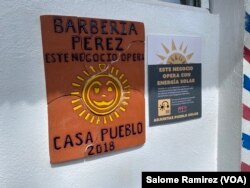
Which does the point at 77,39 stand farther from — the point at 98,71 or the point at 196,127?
the point at 196,127

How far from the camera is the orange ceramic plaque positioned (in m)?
0.84

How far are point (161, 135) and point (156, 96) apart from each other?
0.56 feet

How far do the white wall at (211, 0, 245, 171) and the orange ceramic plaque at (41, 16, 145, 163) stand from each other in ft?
1.48

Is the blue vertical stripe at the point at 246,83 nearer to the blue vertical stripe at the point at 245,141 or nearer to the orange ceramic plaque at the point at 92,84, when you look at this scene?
the blue vertical stripe at the point at 245,141

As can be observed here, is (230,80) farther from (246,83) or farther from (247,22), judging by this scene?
(247,22)

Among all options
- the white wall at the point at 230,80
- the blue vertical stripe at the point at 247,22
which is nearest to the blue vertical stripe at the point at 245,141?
the white wall at the point at 230,80

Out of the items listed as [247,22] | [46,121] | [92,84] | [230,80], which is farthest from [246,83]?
[46,121]

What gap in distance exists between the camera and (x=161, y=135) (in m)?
1.09

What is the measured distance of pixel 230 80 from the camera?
3.96ft

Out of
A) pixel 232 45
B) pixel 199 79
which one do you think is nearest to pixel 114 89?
pixel 199 79

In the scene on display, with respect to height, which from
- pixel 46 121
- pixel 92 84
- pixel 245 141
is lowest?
pixel 245 141

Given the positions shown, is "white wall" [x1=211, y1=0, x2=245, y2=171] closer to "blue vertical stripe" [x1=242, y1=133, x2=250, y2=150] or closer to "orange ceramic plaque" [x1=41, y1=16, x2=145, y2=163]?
"blue vertical stripe" [x1=242, y1=133, x2=250, y2=150]

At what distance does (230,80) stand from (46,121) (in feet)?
2.76

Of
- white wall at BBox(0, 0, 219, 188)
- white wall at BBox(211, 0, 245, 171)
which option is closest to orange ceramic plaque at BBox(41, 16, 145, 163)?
white wall at BBox(0, 0, 219, 188)
